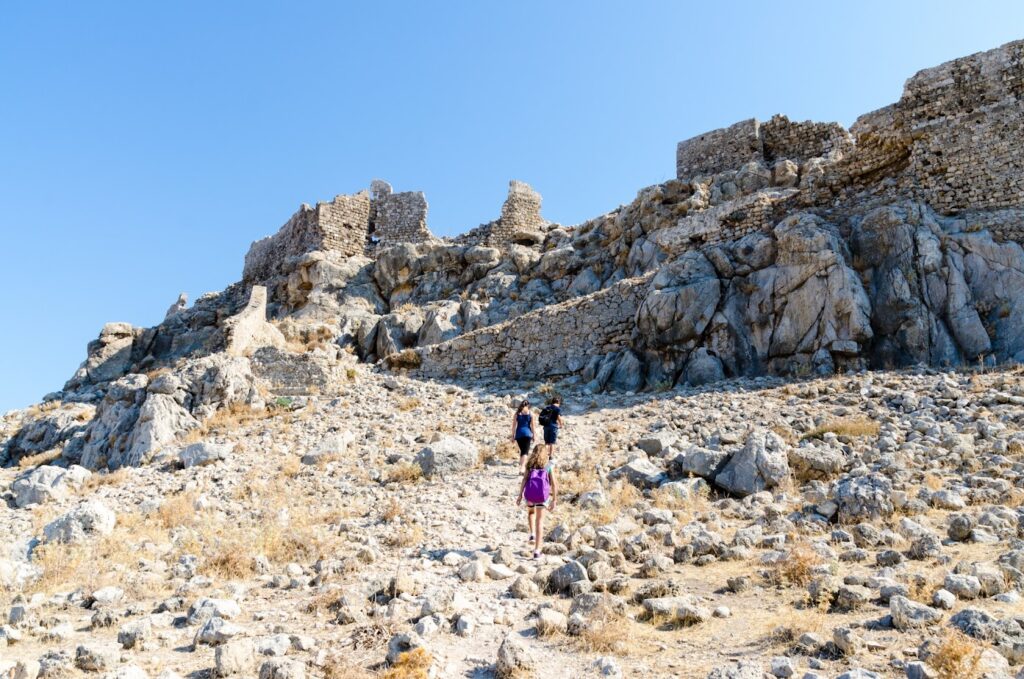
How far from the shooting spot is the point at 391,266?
29062 mm

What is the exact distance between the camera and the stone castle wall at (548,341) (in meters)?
18.5

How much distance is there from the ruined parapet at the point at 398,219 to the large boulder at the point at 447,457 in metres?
21.8

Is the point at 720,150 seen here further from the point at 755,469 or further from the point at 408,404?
the point at 755,469

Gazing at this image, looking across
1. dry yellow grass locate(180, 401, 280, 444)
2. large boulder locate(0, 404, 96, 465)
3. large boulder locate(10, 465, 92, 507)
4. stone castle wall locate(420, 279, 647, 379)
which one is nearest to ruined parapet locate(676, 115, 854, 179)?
stone castle wall locate(420, 279, 647, 379)

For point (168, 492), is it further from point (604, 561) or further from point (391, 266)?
point (391, 266)

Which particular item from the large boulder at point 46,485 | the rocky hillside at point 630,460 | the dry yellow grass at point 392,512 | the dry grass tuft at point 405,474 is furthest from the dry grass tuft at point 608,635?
the large boulder at point 46,485

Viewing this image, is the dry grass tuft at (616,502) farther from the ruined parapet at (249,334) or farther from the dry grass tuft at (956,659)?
the ruined parapet at (249,334)

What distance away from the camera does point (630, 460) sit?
10805 millimetres

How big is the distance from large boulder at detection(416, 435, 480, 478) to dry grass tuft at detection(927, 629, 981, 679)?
781cm

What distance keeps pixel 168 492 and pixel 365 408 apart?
204 inches

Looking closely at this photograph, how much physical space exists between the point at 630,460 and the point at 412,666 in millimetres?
6598

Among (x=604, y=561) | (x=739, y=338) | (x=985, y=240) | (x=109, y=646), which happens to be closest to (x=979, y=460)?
(x=604, y=561)

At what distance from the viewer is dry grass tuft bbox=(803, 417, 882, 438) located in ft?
34.0

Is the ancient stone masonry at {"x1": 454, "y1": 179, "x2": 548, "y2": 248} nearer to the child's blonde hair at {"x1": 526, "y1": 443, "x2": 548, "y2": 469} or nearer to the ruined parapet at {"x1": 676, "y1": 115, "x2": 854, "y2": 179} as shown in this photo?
the ruined parapet at {"x1": 676, "y1": 115, "x2": 854, "y2": 179}
